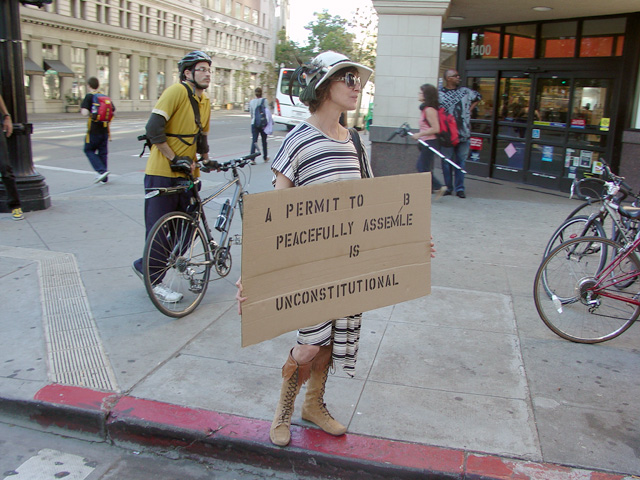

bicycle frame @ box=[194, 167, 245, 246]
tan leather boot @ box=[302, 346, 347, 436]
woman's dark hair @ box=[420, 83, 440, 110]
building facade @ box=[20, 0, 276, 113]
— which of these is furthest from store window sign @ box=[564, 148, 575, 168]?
building facade @ box=[20, 0, 276, 113]

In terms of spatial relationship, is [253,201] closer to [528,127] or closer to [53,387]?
[53,387]

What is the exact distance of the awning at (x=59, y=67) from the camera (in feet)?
129

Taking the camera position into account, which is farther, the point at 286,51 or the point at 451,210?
the point at 286,51

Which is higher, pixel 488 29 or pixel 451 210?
pixel 488 29

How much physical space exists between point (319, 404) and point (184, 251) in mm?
2157

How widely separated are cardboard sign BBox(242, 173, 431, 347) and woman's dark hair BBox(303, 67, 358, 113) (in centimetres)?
45

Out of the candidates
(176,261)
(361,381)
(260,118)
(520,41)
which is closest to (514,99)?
(520,41)

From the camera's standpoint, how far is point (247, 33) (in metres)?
74.7

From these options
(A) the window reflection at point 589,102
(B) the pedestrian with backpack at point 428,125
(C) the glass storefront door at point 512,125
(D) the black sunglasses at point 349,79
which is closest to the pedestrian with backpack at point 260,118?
(C) the glass storefront door at point 512,125

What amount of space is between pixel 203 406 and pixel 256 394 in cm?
33

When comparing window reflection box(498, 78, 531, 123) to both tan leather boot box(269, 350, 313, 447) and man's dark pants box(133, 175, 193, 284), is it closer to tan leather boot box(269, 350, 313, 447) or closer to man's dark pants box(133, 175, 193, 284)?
man's dark pants box(133, 175, 193, 284)

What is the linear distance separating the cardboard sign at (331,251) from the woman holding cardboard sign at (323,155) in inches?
6.2

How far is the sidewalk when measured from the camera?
10.2ft

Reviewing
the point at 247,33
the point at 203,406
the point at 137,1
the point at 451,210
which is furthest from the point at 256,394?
the point at 247,33
